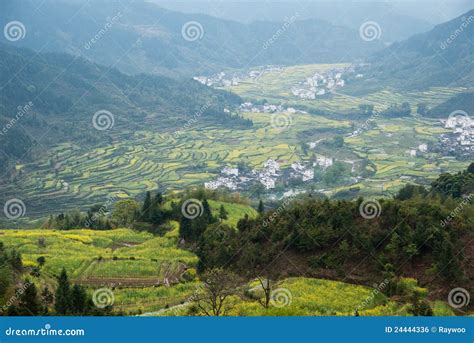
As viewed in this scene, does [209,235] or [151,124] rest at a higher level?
[151,124]

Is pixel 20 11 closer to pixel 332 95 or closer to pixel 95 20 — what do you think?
pixel 95 20

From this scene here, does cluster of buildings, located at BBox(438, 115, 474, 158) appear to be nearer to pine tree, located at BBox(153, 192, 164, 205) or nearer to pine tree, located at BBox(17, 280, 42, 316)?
pine tree, located at BBox(153, 192, 164, 205)

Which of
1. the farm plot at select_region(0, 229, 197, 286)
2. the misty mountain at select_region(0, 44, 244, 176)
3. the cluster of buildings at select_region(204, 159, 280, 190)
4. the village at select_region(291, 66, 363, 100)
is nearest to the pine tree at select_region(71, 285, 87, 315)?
the farm plot at select_region(0, 229, 197, 286)

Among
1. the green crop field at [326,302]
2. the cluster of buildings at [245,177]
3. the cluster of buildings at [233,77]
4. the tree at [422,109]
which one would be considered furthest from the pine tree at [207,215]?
the cluster of buildings at [233,77]

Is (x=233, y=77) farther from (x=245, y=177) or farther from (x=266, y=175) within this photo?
(x=266, y=175)

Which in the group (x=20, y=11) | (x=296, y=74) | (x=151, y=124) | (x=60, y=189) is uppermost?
(x=20, y=11)

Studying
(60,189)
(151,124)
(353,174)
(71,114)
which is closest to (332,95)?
(151,124)
